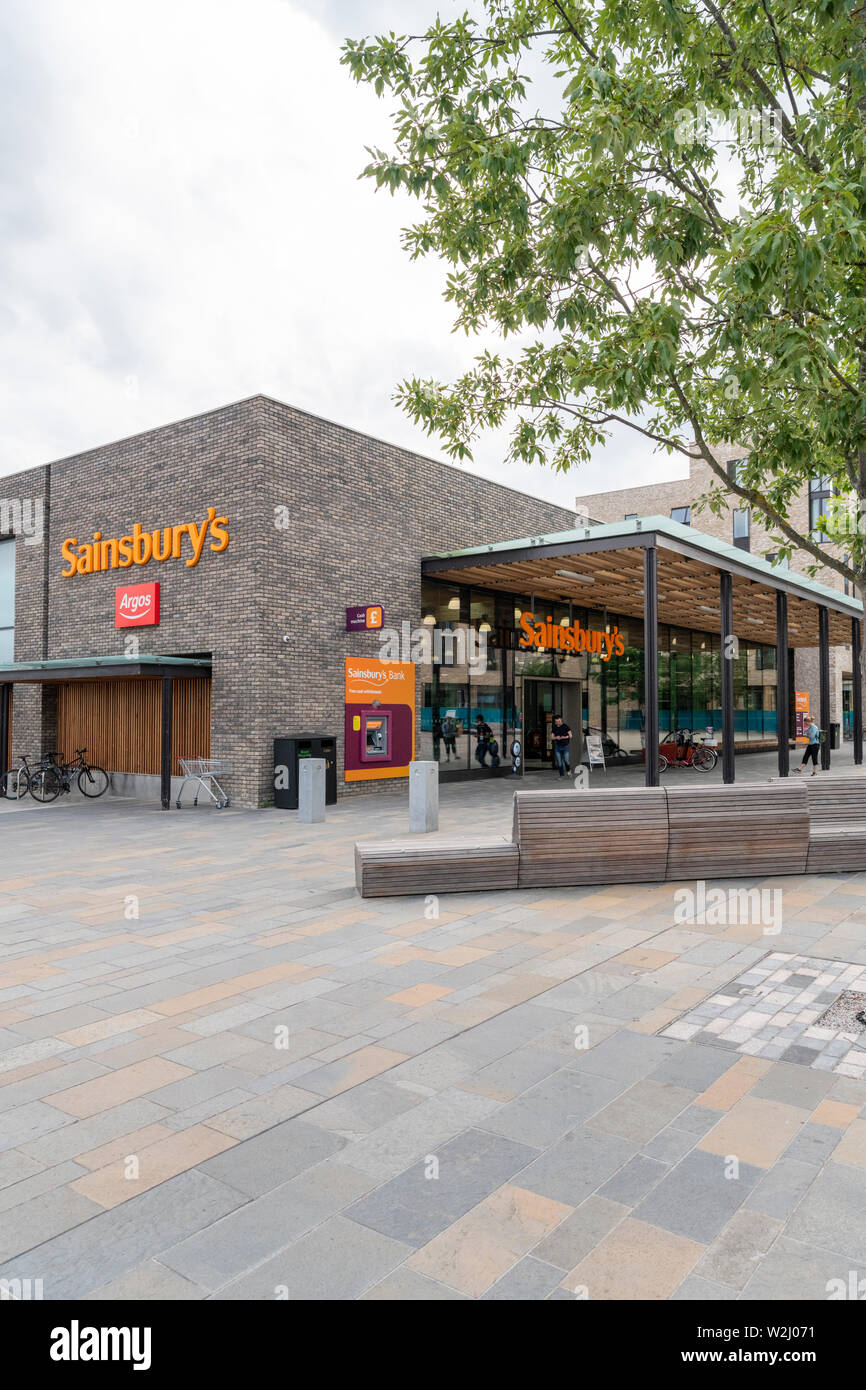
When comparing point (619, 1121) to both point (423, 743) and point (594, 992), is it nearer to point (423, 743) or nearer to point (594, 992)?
point (594, 992)

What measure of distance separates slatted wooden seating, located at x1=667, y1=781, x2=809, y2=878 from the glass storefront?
11.2m

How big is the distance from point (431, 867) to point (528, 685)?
49.2 ft

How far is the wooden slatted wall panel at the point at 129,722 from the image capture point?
57.1ft

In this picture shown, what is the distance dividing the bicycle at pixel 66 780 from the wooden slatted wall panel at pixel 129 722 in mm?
368

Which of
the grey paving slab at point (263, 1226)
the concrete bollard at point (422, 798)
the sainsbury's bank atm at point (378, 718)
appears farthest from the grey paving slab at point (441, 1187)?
the sainsbury's bank atm at point (378, 718)

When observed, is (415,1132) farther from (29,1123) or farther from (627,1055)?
(29,1123)

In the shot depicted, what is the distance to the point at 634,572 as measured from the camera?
18688 millimetres

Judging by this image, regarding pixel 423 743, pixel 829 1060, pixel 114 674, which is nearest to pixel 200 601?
pixel 114 674

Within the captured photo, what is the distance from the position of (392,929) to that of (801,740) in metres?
31.1

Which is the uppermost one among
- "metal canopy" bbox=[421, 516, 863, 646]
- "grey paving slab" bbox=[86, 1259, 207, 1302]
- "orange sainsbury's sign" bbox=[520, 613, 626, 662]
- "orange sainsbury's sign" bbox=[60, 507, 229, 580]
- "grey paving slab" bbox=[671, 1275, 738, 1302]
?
"orange sainsbury's sign" bbox=[60, 507, 229, 580]

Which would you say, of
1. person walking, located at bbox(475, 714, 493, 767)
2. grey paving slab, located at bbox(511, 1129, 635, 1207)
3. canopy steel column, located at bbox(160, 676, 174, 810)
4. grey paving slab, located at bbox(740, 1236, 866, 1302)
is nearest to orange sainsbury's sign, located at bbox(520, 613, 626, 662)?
person walking, located at bbox(475, 714, 493, 767)

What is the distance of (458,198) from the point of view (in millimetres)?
7449

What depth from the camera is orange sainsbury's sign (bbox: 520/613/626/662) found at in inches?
886

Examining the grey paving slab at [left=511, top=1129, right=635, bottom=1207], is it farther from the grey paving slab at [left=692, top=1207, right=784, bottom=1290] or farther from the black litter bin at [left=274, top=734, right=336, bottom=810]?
the black litter bin at [left=274, top=734, right=336, bottom=810]
